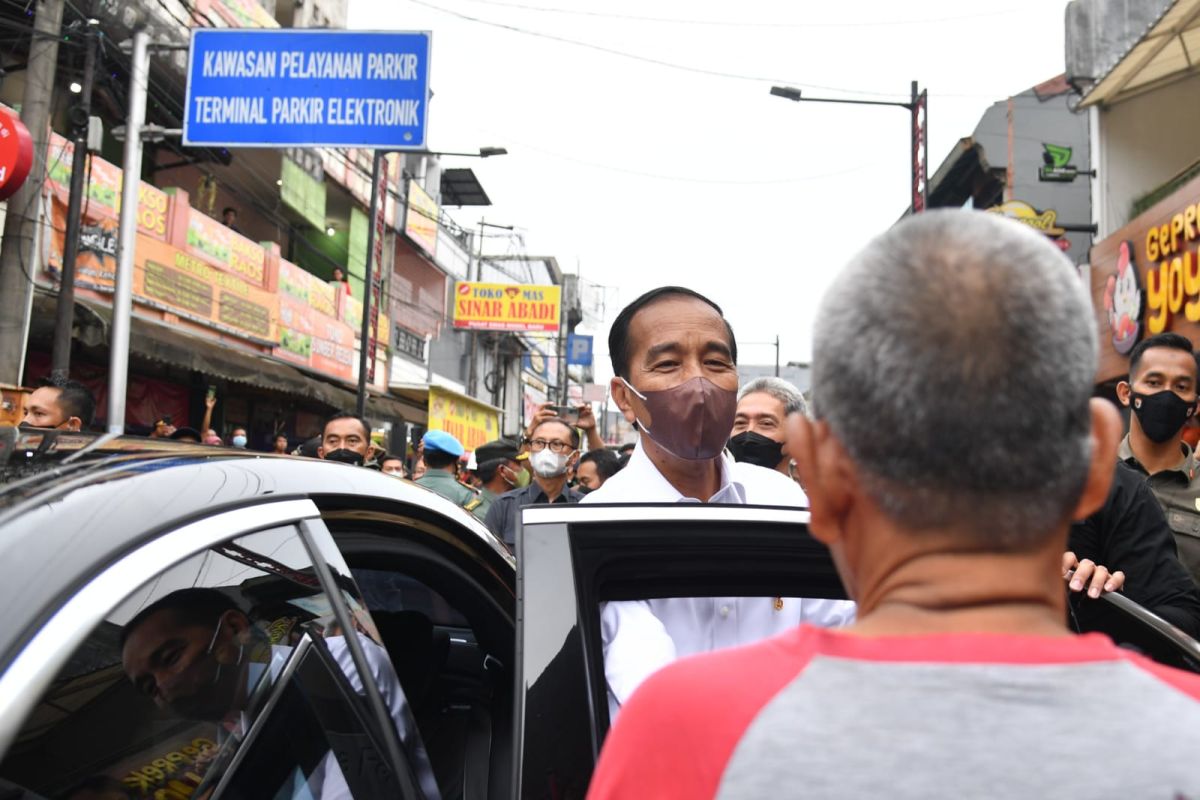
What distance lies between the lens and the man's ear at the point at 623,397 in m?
2.77

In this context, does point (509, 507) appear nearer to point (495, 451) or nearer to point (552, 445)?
point (552, 445)

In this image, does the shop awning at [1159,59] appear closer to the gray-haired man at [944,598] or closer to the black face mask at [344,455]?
the black face mask at [344,455]

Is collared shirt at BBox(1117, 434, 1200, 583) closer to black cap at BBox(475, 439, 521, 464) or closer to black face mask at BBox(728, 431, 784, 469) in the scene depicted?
black face mask at BBox(728, 431, 784, 469)

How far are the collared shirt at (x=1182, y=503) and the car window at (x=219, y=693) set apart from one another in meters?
3.03

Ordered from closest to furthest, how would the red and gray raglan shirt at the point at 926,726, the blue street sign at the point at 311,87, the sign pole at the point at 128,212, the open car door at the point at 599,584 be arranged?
the red and gray raglan shirt at the point at 926,726, the open car door at the point at 599,584, the blue street sign at the point at 311,87, the sign pole at the point at 128,212

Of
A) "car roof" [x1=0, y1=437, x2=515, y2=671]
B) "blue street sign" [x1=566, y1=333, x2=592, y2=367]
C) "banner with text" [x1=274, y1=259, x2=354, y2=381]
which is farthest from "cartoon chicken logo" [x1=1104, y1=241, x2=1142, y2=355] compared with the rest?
"blue street sign" [x1=566, y1=333, x2=592, y2=367]

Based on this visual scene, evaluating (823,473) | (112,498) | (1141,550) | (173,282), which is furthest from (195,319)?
(823,473)

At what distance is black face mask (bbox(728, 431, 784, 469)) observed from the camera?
475cm

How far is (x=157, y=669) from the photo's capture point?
1.48 meters

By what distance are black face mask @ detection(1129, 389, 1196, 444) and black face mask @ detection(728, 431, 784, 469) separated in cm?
149

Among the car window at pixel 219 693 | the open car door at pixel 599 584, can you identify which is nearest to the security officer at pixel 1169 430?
the open car door at pixel 599 584

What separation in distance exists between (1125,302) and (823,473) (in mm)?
13907

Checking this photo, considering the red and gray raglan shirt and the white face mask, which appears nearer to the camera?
the red and gray raglan shirt

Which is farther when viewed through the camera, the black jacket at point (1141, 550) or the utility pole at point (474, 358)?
the utility pole at point (474, 358)
